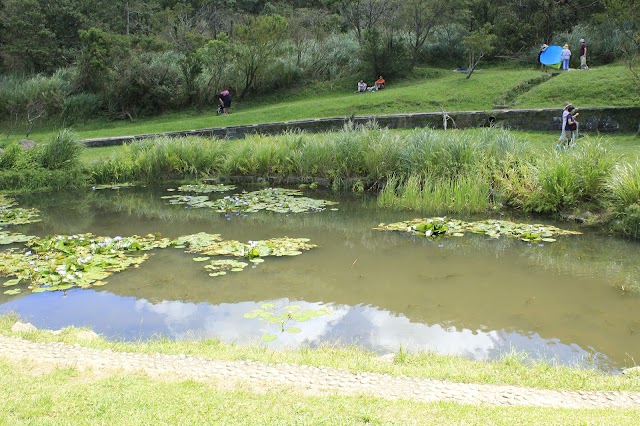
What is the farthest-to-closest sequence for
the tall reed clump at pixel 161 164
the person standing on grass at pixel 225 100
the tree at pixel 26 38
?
1. the tree at pixel 26 38
2. the person standing on grass at pixel 225 100
3. the tall reed clump at pixel 161 164

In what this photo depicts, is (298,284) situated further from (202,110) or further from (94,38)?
(94,38)

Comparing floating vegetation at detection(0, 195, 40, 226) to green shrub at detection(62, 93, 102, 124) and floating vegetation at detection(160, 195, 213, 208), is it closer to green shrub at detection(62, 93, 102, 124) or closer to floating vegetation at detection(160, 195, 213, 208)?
floating vegetation at detection(160, 195, 213, 208)

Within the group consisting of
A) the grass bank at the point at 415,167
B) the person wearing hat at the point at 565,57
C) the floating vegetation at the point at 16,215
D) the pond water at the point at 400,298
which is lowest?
the pond water at the point at 400,298

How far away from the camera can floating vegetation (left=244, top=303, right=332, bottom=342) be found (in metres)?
6.30

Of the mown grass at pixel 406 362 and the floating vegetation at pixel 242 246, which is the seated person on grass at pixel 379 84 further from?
the mown grass at pixel 406 362

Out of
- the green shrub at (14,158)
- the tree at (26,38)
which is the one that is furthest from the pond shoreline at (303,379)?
the tree at (26,38)

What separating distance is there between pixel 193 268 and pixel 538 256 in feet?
17.5

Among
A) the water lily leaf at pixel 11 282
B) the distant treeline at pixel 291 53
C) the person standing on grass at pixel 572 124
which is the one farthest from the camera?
the distant treeline at pixel 291 53

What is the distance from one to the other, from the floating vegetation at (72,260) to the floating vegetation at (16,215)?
1.95m

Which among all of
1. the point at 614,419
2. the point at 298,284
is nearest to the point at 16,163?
the point at 298,284

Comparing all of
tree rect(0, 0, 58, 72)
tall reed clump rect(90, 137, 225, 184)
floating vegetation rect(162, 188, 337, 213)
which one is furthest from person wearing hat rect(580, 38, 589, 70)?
tree rect(0, 0, 58, 72)

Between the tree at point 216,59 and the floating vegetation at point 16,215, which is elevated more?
the tree at point 216,59

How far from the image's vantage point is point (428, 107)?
817 inches

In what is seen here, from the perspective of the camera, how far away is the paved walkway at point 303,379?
13.7 feet
